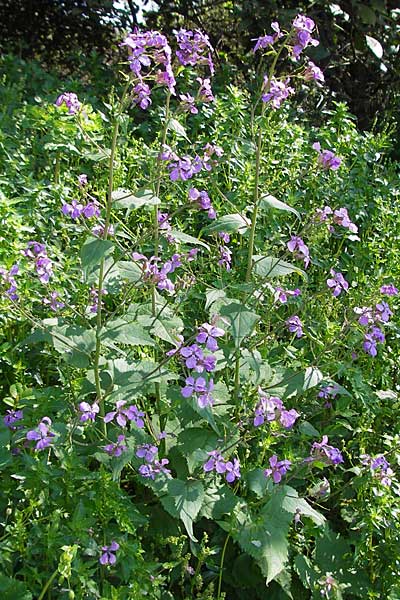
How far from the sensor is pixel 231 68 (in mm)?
5863

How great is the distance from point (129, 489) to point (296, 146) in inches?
85.0

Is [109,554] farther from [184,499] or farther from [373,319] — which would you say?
[373,319]

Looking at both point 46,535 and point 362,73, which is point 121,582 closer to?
point 46,535

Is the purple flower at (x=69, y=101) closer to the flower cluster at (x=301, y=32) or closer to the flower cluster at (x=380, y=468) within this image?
the flower cluster at (x=301, y=32)

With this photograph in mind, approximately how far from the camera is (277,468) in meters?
2.25

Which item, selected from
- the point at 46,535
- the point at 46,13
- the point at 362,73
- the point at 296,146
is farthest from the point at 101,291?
the point at 46,13

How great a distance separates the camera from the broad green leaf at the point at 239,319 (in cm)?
203

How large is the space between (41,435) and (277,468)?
2.24 ft

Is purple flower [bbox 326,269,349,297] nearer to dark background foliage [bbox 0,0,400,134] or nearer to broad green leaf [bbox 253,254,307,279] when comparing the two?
broad green leaf [bbox 253,254,307,279]

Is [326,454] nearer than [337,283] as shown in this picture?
Yes

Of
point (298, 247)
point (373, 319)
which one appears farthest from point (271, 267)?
point (373, 319)

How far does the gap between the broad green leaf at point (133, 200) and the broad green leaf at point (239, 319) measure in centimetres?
34

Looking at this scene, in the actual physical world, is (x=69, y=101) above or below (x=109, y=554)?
above

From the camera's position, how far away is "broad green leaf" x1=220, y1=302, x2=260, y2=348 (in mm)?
2031
